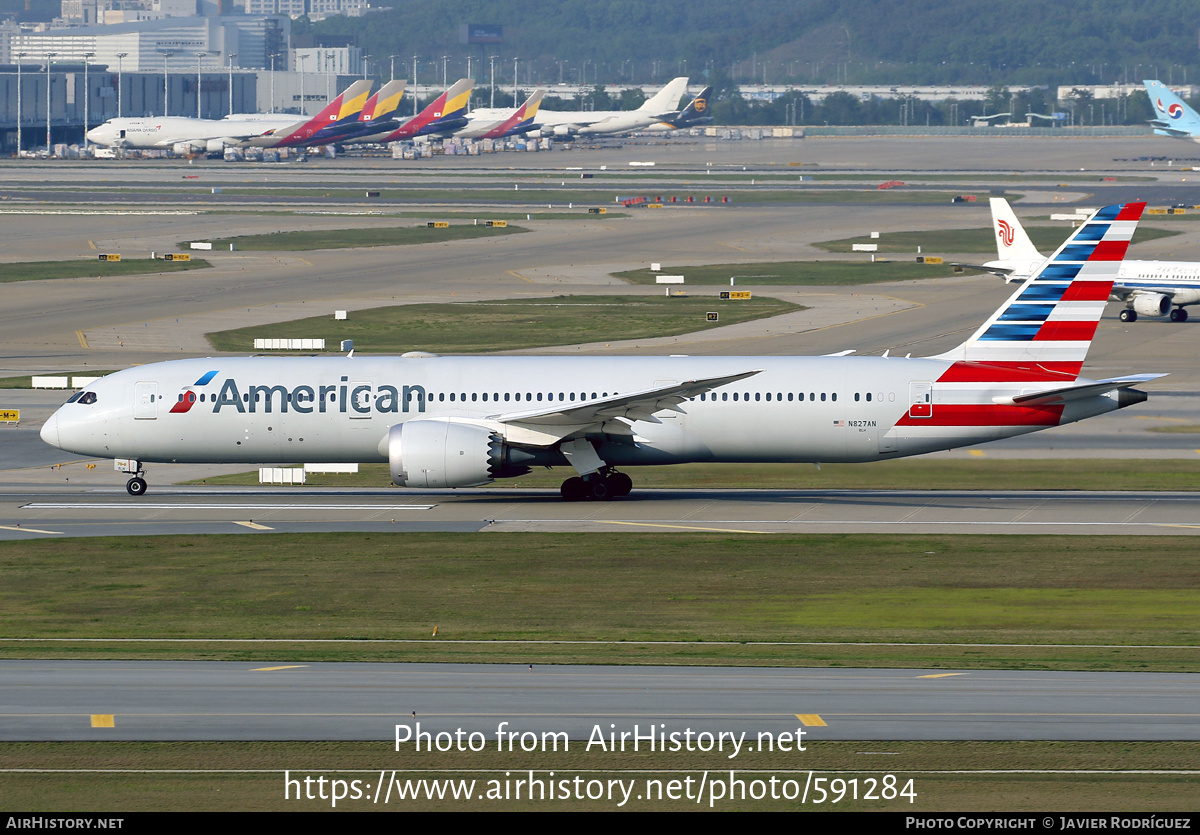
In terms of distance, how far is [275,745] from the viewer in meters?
22.1

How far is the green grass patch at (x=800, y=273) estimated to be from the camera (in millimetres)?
104562

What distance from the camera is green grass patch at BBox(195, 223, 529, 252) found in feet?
403

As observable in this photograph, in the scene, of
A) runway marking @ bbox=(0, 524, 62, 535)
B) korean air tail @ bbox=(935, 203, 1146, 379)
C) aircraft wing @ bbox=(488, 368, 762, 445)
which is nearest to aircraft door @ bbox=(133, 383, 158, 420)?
runway marking @ bbox=(0, 524, 62, 535)

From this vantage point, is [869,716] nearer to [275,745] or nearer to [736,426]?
[275,745]

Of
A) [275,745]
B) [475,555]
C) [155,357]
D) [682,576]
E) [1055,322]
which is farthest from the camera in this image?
[155,357]

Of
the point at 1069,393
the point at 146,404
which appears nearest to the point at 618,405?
the point at 1069,393

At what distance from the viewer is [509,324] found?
275ft

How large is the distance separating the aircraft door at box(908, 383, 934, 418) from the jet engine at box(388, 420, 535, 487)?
11801 millimetres

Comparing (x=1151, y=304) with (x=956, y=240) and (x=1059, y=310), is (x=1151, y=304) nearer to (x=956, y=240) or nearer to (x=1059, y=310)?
(x=956, y=240)

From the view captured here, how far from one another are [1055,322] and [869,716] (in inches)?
942

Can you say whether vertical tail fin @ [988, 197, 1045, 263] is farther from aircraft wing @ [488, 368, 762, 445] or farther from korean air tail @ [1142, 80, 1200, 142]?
korean air tail @ [1142, 80, 1200, 142]

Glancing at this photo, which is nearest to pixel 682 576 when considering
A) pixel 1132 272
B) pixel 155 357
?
pixel 155 357

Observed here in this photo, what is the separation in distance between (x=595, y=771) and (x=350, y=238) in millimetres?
110295

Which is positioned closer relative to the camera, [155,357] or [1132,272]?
[155,357]
